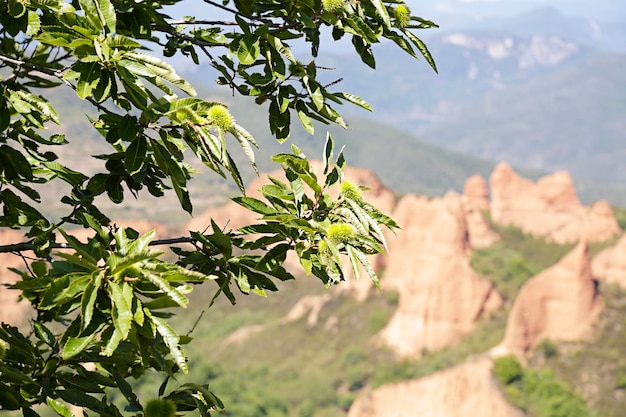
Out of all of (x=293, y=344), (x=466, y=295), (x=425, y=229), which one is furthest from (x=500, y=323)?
(x=293, y=344)

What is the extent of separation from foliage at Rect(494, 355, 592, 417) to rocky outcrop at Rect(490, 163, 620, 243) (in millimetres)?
21320

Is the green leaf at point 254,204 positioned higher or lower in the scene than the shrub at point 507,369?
higher

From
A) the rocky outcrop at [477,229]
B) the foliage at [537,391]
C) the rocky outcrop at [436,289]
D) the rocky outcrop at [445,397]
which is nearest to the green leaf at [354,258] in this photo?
the rocky outcrop at [445,397]

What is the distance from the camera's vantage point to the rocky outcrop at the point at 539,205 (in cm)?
5662

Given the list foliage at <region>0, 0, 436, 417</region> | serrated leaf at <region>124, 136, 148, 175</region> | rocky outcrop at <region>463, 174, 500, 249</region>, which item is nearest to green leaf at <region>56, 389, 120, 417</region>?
foliage at <region>0, 0, 436, 417</region>

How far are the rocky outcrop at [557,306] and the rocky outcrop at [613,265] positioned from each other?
3889 mm

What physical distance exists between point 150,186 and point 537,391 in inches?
1394

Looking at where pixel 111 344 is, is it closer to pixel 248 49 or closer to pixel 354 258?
pixel 354 258

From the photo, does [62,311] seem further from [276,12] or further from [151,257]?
[276,12]

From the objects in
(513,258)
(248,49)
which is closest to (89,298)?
(248,49)

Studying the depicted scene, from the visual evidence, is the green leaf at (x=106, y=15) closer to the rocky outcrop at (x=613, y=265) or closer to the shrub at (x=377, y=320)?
the rocky outcrop at (x=613, y=265)

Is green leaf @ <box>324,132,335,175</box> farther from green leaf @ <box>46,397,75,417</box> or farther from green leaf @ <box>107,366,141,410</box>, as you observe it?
green leaf @ <box>46,397,75,417</box>

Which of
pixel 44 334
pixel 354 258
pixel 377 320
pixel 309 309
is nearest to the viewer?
pixel 354 258

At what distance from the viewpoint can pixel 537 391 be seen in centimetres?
3525
